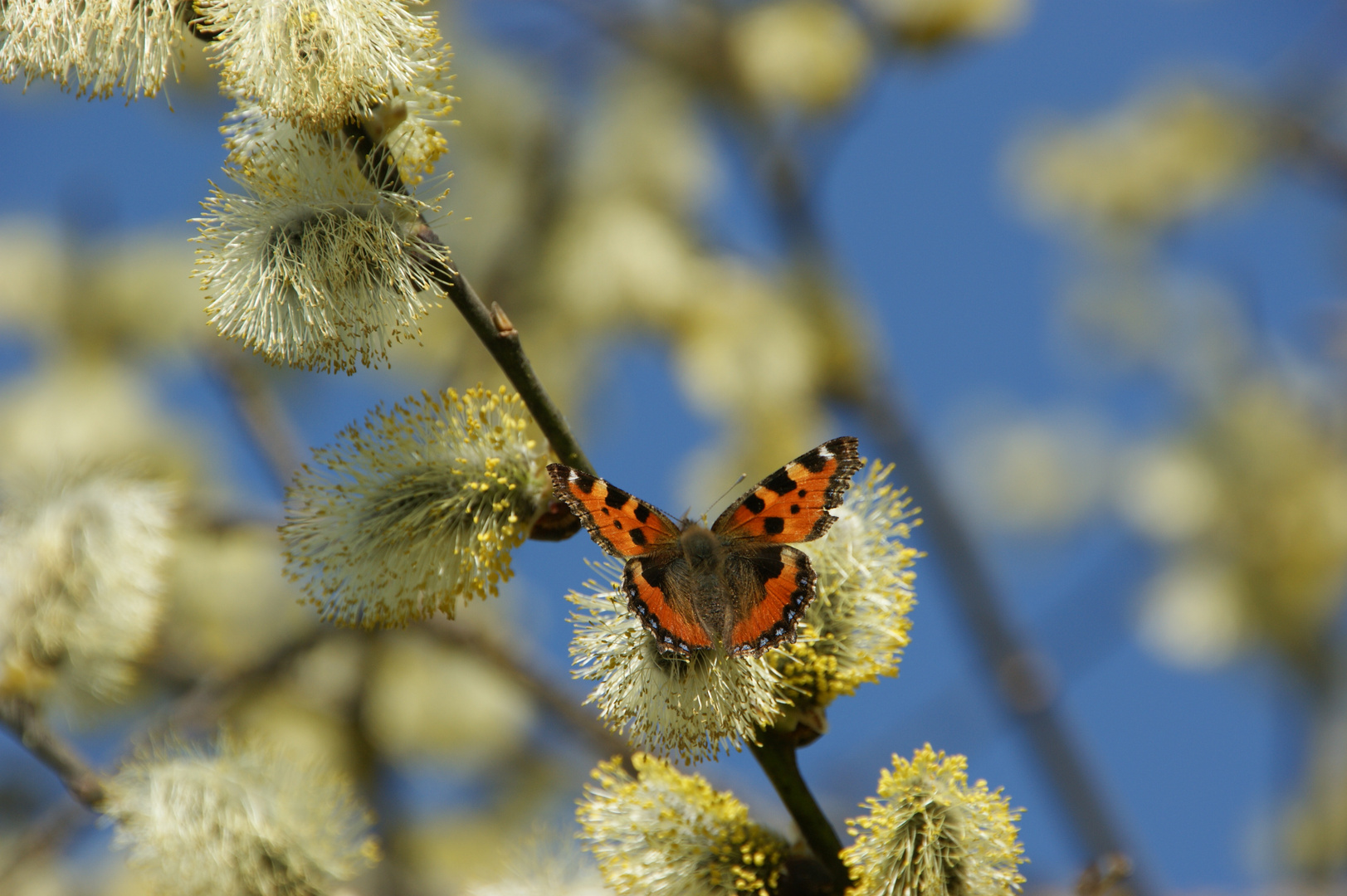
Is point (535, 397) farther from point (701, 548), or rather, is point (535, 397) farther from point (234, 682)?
point (234, 682)

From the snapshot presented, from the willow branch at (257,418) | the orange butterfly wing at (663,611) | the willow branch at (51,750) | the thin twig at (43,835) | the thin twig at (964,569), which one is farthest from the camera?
the thin twig at (964,569)

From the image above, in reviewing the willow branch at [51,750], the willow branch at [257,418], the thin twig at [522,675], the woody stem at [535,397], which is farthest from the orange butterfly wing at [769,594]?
the willow branch at [257,418]

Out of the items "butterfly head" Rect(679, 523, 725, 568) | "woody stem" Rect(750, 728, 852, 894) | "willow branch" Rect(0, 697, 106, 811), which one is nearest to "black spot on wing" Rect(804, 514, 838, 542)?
"butterfly head" Rect(679, 523, 725, 568)

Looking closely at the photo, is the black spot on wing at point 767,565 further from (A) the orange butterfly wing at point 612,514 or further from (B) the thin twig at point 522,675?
(B) the thin twig at point 522,675

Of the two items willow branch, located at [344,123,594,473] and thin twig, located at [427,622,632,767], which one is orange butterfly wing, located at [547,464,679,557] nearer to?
willow branch, located at [344,123,594,473]

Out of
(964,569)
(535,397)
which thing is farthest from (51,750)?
(964,569)
